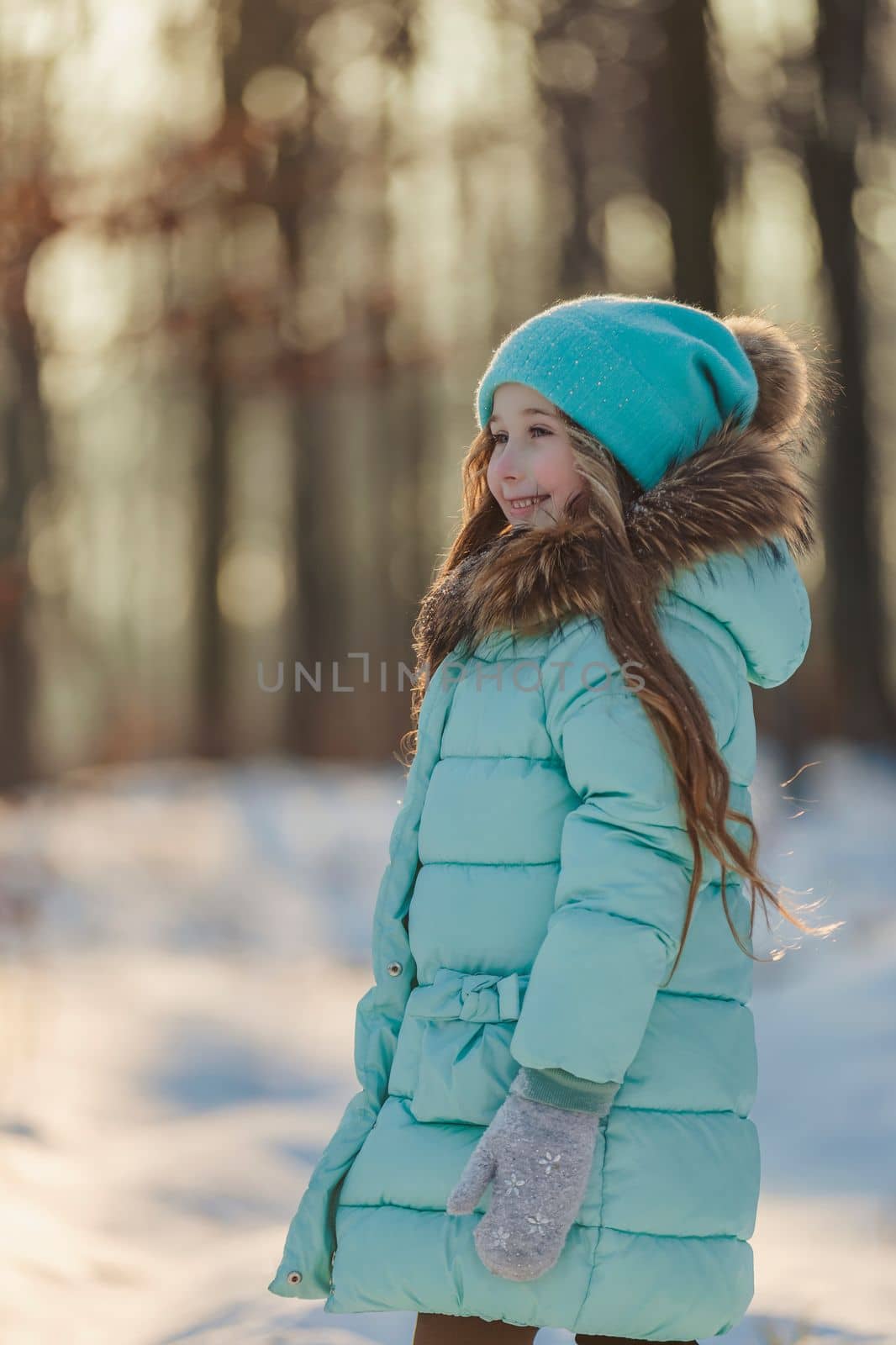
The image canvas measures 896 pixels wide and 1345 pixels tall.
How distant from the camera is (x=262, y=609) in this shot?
52.9 feet

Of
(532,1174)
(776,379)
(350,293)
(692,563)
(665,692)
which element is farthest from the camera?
(350,293)

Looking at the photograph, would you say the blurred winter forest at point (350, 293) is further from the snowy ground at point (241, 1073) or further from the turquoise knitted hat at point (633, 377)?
the turquoise knitted hat at point (633, 377)

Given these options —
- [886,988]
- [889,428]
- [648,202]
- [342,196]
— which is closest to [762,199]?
[648,202]

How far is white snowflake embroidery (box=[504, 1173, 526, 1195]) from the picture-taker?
1.62m

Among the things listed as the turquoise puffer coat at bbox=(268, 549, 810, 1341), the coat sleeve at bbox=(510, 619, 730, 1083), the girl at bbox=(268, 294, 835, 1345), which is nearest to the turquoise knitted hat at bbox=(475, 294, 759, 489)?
the girl at bbox=(268, 294, 835, 1345)

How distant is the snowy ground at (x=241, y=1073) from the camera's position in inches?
118

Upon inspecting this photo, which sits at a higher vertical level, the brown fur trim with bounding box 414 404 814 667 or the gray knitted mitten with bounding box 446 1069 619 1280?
the brown fur trim with bounding box 414 404 814 667

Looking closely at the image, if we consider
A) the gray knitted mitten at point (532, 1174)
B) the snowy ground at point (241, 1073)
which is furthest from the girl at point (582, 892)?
the snowy ground at point (241, 1073)

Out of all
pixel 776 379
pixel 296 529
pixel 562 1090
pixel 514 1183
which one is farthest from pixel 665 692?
pixel 296 529

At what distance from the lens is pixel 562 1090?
1663 millimetres

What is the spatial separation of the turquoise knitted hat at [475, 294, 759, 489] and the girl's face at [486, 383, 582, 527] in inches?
1.5

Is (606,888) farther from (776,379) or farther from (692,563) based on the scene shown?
(776,379)

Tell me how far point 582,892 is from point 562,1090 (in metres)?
0.23

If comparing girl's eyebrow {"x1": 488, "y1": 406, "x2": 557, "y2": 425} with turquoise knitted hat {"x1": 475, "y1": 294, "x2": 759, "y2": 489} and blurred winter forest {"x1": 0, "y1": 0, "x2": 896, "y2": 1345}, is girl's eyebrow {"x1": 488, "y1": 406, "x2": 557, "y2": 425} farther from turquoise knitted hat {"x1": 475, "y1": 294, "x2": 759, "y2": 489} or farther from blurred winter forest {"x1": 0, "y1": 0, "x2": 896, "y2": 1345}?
blurred winter forest {"x1": 0, "y1": 0, "x2": 896, "y2": 1345}
